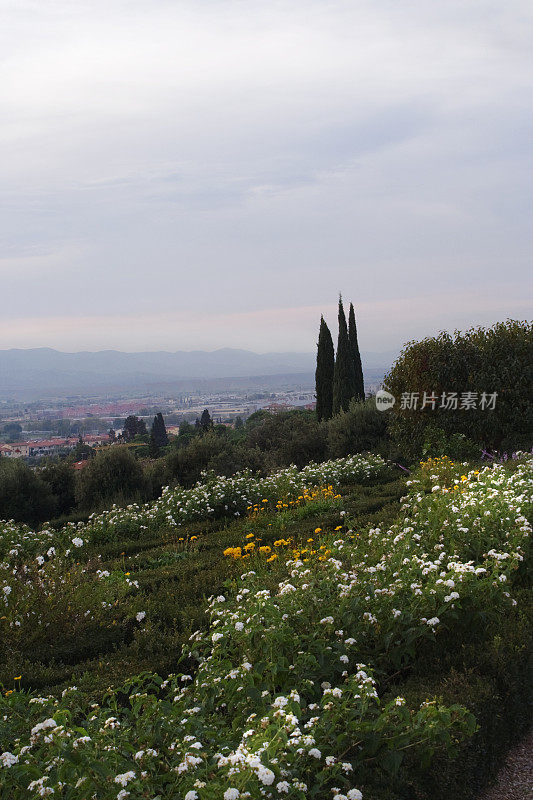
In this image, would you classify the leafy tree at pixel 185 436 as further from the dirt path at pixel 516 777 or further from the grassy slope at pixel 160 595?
the dirt path at pixel 516 777

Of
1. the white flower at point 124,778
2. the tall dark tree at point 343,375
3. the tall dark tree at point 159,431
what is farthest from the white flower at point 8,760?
the tall dark tree at point 159,431

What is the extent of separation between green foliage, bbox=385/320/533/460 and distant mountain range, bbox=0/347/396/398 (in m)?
110

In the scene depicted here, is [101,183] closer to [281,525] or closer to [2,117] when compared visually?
[2,117]

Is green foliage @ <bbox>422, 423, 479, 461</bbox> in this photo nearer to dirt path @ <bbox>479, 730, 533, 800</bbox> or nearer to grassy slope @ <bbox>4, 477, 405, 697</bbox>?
grassy slope @ <bbox>4, 477, 405, 697</bbox>

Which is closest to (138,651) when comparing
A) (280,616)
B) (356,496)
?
(280,616)

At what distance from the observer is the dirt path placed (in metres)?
3.00

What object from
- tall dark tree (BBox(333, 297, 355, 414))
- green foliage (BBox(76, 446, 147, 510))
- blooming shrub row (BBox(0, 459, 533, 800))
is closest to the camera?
blooming shrub row (BBox(0, 459, 533, 800))

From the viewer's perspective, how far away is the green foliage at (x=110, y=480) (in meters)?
12.6

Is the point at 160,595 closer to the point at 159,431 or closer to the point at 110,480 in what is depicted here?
the point at 110,480

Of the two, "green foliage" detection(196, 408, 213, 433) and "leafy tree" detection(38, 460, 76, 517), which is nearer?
"leafy tree" detection(38, 460, 76, 517)

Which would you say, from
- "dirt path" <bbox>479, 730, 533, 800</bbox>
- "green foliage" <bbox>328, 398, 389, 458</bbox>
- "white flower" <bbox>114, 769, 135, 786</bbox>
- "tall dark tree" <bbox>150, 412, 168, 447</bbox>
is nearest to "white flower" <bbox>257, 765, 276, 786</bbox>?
"white flower" <bbox>114, 769, 135, 786</bbox>

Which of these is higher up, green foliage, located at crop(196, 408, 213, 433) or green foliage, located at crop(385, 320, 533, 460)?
green foliage, located at crop(385, 320, 533, 460)

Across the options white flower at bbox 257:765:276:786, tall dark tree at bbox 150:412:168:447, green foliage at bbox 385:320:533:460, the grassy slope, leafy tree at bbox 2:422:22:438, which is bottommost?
leafy tree at bbox 2:422:22:438

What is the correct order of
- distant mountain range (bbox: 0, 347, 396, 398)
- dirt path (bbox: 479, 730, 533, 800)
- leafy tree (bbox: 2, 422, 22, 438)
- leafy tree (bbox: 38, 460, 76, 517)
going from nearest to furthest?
dirt path (bbox: 479, 730, 533, 800) → leafy tree (bbox: 38, 460, 76, 517) → leafy tree (bbox: 2, 422, 22, 438) → distant mountain range (bbox: 0, 347, 396, 398)
